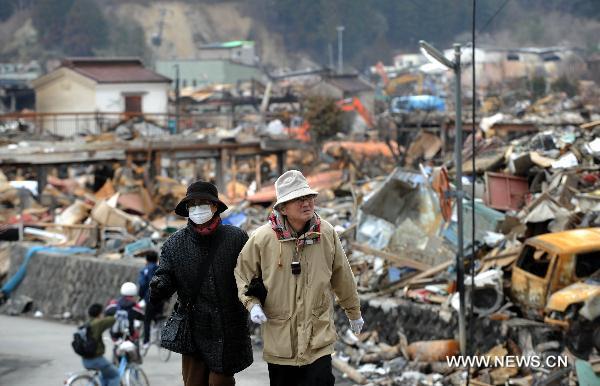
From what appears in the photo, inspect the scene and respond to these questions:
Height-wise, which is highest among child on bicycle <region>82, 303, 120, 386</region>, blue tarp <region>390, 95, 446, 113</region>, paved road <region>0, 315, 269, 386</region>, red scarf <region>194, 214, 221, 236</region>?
blue tarp <region>390, 95, 446, 113</region>

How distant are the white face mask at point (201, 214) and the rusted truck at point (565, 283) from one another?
8354mm

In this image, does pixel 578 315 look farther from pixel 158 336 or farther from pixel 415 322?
pixel 158 336

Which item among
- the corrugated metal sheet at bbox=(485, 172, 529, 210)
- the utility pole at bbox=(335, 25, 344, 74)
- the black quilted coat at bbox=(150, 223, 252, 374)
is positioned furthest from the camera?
the utility pole at bbox=(335, 25, 344, 74)

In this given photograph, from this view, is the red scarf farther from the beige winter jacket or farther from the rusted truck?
the rusted truck

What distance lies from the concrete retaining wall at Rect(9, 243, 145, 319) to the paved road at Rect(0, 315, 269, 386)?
165 cm

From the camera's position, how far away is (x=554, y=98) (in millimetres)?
52938

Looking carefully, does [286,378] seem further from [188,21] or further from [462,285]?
[188,21]

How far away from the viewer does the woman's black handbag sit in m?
6.08

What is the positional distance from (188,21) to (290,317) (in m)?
122

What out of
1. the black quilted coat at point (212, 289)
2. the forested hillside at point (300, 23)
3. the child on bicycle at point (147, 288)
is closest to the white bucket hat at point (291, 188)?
the black quilted coat at point (212, 289)

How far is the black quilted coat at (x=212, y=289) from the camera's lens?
19.7 ft

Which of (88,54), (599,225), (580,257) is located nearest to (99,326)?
(580,257)

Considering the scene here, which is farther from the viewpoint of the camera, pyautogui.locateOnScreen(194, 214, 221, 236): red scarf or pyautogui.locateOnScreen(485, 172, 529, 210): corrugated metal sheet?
pyautogui.locateOnScreen(485, 172, 529, 210): corrugated metal sheet

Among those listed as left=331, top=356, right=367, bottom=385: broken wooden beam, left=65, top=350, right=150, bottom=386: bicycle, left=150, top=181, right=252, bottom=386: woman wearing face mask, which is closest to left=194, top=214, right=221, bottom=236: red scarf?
left=150, top=181, right=252, bottom=386: woman wearing face mask
